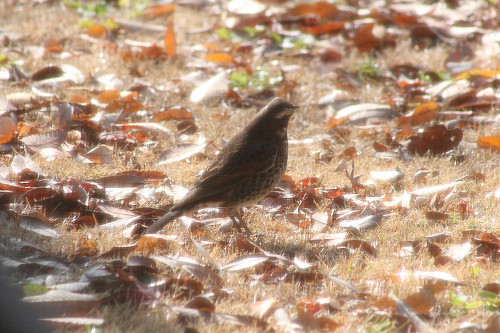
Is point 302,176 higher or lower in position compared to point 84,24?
lower

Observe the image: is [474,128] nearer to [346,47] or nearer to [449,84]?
[449,84]

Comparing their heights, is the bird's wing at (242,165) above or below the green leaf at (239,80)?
above

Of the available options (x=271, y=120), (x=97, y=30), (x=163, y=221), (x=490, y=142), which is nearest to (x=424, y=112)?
(x=490, y=142)

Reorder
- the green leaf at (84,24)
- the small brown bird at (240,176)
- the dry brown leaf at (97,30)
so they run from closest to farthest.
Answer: the small brown bird at (240,176)
the dry brown leaf at (97,30)
the green leaf at (84,24)

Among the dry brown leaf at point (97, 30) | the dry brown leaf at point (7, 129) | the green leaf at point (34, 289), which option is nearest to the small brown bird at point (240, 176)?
the green leaf at point (34, 289)

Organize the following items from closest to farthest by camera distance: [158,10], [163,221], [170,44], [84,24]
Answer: [163,221] < [170,44] < [84,24] < [158,10]

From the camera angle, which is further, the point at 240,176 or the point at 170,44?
the point at 170,44

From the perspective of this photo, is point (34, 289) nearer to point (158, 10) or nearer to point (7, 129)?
point (7, 129)

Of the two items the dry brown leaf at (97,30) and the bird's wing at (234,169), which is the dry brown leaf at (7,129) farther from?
the dry brown leaf at (97,30)
